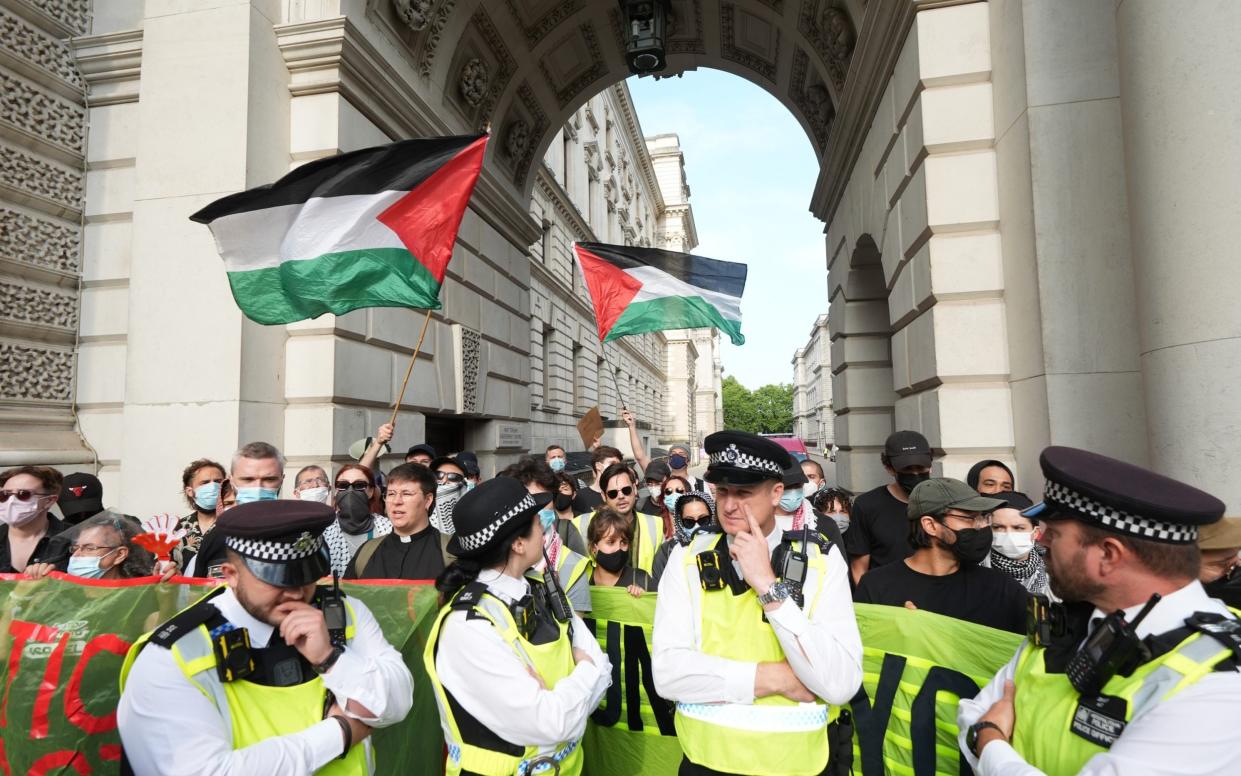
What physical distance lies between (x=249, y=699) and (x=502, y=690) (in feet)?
2.33

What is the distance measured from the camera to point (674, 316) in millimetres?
7852

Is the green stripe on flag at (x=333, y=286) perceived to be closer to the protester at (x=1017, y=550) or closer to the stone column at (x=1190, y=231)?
the protester at (x=1017, y=550)

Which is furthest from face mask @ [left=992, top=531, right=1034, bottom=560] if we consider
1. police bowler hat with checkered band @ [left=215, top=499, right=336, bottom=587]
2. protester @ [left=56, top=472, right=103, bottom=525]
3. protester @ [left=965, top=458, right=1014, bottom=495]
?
protester @ [left=56, top=472, right=103, bottom=525]

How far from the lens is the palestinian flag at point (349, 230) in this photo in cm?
508

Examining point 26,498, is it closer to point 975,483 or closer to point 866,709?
point 866,709

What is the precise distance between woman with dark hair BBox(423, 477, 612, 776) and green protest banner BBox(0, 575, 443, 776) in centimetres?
82

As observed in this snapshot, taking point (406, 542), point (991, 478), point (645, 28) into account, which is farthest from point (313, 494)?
point (645, 28)

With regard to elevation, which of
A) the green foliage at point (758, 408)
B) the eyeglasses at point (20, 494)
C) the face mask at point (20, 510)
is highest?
the green foliage at point (758, 408)

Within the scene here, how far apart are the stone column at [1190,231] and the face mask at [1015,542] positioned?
1.05m

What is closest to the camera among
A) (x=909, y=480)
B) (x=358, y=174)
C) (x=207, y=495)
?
(x=207, y=495)

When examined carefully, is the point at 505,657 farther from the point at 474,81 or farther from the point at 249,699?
the point at 474,81

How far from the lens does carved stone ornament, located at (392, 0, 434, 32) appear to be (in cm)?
845

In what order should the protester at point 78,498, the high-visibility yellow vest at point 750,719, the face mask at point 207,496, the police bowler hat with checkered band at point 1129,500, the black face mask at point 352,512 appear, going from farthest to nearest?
the black face mask at point 352,512 < the protester at point 78,498 < the face mask at point 207,496 < the high-visibility yellow vest at point 750,719 < the police bowler hat with checkered band at point 1129,500

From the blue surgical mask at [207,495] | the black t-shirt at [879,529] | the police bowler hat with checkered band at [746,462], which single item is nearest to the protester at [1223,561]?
the police bowler hat with checkered band at [746,462]
